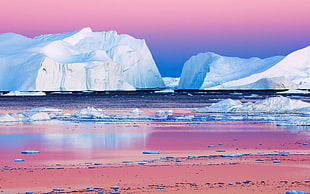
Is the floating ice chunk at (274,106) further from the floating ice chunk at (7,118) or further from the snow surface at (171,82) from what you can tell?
the snow surface at (171,82)

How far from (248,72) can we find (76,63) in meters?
28.9

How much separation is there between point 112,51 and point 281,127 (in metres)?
78.3

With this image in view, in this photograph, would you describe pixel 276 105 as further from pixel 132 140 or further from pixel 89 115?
pixel 132 140

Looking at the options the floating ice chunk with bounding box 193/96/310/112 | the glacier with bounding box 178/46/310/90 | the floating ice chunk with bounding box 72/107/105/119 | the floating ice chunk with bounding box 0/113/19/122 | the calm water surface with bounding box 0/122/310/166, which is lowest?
the calm water surface with bounding box 0/122/310/166

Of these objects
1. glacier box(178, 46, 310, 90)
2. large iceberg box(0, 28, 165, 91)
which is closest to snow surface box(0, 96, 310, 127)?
large iceberg box(0, 28, 165, 91)

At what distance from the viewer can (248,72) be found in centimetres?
8844

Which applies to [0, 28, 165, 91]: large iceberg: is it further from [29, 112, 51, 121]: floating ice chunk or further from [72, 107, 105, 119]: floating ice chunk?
[29, 112, 51, 121]: floating ice chunk

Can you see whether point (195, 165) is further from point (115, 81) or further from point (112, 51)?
point (112, 51)

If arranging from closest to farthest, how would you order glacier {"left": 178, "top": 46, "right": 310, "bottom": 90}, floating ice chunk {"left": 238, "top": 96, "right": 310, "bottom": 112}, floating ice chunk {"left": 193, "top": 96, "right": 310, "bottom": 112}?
floating ice chunk {"left": 193, "top": 96, "right": 310, "bottom": 112}
floating ice chunk {"left": 238, "top": 96, "right": 310, "bottom": 112}
glacier {"left": 178, "top": 46, "right": 310, "bottom": 90}

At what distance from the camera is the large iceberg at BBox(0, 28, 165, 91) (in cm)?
7212

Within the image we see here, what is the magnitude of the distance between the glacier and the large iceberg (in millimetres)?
8595

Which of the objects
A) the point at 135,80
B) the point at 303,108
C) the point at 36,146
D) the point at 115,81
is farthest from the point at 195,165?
the point at 135,80

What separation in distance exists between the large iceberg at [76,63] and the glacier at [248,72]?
859 centimetres

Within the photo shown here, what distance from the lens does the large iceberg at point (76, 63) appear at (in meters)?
72.1
